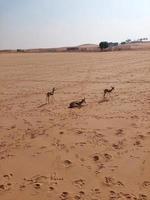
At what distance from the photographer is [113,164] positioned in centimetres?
865

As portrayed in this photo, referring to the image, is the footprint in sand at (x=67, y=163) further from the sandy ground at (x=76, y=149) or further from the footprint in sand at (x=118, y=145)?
the footprint in sand at (x=118, y=145)

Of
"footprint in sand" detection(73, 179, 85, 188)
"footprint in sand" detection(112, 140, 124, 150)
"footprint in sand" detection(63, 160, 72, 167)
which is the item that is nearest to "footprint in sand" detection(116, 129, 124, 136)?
"footprint in sand" detection(112, 140, 124, 150)

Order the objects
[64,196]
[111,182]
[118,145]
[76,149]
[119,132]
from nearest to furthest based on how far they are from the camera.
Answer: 1. [64,196]
2. [111,182]
3. [76,149]
4. [118,145]
5. [119,132]

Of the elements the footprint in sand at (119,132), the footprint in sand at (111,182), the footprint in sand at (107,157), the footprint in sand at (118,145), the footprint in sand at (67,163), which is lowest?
the footprint in sand at (111,182)

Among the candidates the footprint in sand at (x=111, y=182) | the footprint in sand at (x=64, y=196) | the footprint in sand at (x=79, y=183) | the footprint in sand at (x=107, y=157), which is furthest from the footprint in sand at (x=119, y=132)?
the footprint in sand at (x=64, y=196)

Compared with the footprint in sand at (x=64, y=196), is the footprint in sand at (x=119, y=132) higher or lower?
higher

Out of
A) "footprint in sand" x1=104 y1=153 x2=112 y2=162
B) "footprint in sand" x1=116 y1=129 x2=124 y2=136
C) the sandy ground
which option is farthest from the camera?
"footprint in sand" x1=116 y1=129 x2=124 y2=136

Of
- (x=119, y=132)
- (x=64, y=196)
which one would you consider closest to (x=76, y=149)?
(x=119, y=132)

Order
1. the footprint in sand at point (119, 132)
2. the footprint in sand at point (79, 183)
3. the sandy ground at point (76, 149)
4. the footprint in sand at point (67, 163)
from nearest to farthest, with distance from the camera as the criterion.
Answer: the sandy ground at point (76, 149)
the footprint in sand at point (79, 183)
the footprint in sand at point (67, 163)
the footprint in sand at point (119, 132)

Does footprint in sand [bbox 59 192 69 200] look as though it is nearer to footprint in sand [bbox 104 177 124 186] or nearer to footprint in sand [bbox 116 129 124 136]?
footprint in sand [bbox 104 177 124 186]

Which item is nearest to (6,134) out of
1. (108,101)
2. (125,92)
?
(108,101)

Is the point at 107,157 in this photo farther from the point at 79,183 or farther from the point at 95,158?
the point at 79,183

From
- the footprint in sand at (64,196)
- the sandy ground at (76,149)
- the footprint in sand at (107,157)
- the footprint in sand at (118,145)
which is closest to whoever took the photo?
the footprint in sand at (64,196)

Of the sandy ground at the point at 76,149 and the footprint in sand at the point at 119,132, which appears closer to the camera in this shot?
the sandy ground at the point at 76,149
